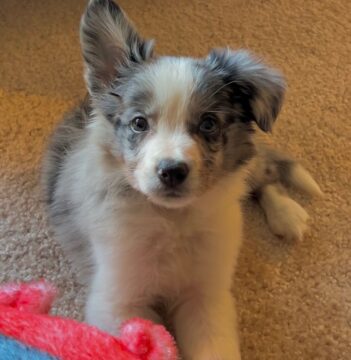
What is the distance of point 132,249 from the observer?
179cm

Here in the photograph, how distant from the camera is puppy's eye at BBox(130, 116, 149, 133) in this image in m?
1.65

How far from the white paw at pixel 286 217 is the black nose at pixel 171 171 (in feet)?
2.60

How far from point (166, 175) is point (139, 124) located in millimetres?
203

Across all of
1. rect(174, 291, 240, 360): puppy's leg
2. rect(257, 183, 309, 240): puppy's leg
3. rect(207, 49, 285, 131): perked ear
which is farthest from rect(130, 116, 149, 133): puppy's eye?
rect(257, 183, 309, 240): puppy's leg

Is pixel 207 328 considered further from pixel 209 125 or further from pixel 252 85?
pixel 252 85

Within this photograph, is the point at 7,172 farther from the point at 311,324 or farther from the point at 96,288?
the point at 311,324

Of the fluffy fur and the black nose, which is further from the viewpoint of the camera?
the black nose

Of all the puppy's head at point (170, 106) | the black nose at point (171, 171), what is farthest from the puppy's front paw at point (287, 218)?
the black nose at point (171, 171)

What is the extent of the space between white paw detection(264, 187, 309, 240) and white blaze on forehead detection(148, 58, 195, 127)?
0.79 metres

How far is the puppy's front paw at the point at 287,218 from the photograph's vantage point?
7.30 feet

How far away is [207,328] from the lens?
1.84 meters

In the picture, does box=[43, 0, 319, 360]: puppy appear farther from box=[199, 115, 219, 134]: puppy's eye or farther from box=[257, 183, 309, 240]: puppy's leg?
box=[257, 183, 309, 240]: puppy's leg

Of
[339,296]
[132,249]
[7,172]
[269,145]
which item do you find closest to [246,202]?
[269,145]

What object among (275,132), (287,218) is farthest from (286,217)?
(275,132)
